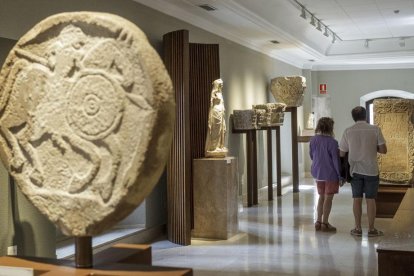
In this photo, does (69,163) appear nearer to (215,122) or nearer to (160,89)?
(160,89)

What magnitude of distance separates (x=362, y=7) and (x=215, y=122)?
5158 millimetres

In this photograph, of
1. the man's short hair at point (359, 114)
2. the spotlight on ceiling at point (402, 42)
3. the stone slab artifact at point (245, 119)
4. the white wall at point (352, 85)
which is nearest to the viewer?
the man's short hair at point (359, 114)

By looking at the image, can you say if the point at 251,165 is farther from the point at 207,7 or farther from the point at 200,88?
the point at 207,7

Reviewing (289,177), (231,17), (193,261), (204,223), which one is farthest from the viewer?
(289,177)

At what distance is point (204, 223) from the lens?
7.84 meters

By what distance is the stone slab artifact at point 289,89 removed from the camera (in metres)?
13.0

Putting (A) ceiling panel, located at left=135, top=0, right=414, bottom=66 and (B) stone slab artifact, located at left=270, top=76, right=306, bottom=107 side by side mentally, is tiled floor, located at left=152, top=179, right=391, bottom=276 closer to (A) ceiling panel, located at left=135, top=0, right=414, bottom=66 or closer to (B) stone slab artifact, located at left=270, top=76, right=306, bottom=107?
(A) ceiling panel, located at left=135, top=0, right=414, bottom=66

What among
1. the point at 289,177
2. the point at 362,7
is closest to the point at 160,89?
the point at 362,7

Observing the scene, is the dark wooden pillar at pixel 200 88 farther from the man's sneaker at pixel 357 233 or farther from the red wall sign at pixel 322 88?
the red wall sign at pixel 322 88

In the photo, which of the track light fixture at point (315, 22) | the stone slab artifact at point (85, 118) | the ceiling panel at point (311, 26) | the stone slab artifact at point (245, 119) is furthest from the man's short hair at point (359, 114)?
the stone slab artifact at point (85, 118)

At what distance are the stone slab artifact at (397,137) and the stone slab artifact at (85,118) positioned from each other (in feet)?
24.0

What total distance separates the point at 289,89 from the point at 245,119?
2.73 metres

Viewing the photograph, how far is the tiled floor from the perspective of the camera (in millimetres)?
5977

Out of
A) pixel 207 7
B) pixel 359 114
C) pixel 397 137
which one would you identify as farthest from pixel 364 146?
pixel 207 7
